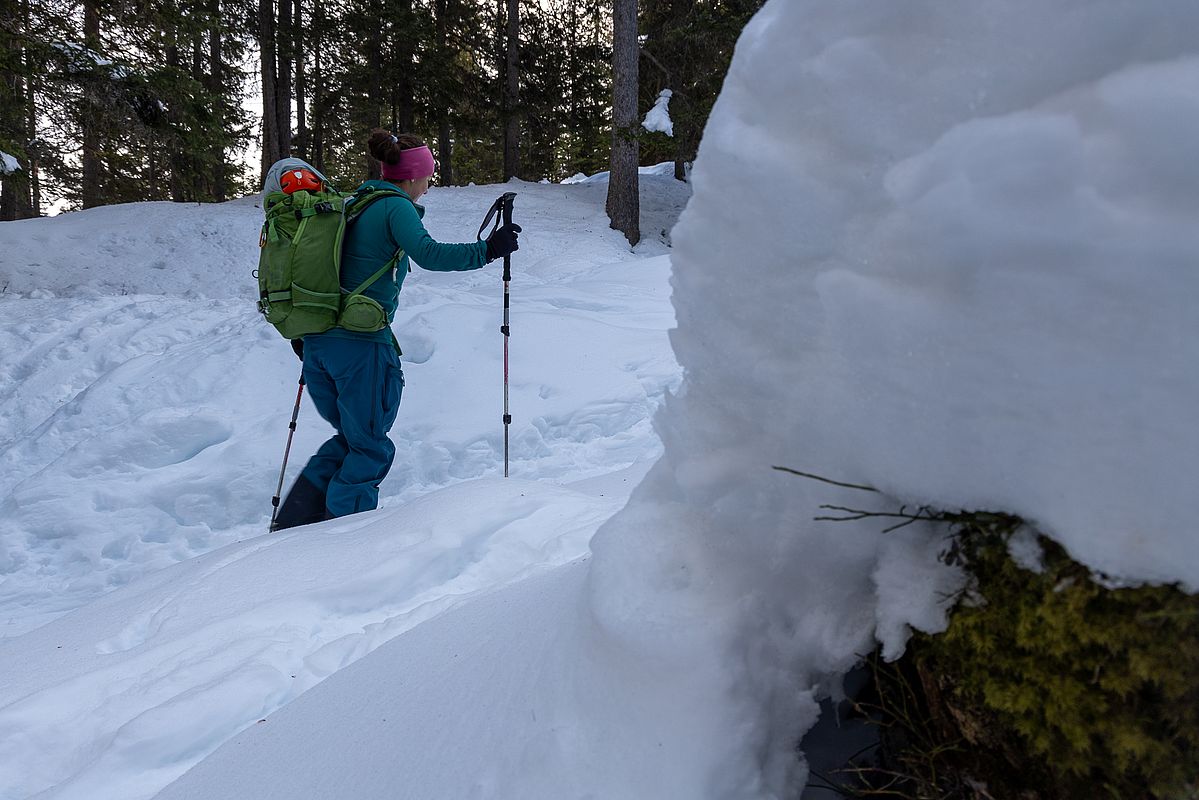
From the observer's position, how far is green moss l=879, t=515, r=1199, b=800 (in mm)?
→ 941

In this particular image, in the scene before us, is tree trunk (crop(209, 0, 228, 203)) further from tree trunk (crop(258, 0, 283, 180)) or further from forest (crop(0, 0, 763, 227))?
tree trunk (crop(258, 0, 283, 180))

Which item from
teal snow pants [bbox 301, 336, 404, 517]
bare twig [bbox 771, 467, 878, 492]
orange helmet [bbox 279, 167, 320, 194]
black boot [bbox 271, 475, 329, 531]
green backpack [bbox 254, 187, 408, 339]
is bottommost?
black boot [bbox 271, 475, 329, 531]

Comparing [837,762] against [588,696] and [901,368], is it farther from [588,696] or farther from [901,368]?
[901,368]

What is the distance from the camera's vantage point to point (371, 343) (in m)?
4.23

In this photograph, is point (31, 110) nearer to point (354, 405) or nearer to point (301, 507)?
point (301, 507)

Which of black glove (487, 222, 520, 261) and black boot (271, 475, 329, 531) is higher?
black glove (487, 222, 520, 261)

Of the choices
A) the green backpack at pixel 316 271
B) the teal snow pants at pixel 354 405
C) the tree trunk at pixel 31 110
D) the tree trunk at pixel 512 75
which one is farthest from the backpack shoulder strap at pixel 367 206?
the tree trunk at pixel 512 75

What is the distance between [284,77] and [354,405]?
14.0 meters

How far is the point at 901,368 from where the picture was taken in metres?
1.14

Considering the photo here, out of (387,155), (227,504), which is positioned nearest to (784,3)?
(387,155)

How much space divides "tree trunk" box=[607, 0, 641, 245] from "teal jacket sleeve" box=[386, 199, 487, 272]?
7.71m

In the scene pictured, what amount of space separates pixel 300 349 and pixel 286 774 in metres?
3.38

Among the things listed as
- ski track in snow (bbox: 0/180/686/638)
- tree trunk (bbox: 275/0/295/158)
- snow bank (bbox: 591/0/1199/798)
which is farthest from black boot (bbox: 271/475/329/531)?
tree trunk (bbox: 275/0/295/158)

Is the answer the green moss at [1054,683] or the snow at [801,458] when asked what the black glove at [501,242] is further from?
the green moss at [1054,683]
